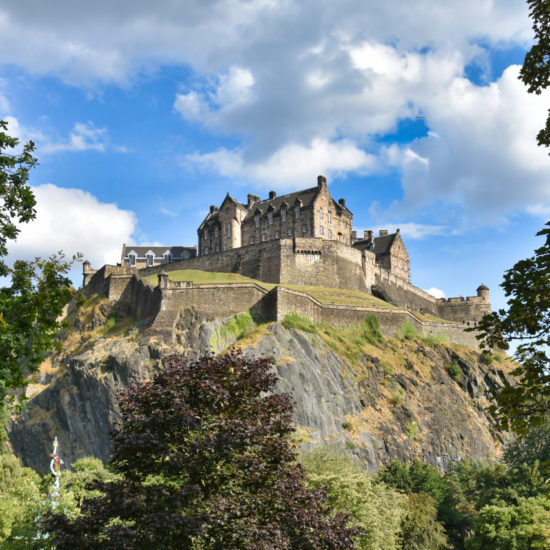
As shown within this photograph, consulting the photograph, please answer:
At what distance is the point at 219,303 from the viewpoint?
58.0 meters

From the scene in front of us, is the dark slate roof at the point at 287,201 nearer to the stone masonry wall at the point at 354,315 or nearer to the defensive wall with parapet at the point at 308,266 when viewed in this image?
the defensive wall with parapet at the point at 308,266

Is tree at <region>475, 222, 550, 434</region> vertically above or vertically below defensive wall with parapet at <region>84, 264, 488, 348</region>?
below

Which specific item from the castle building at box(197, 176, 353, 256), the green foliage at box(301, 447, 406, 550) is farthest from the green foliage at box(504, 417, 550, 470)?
the castle building at box(197, 176, 353, 256)

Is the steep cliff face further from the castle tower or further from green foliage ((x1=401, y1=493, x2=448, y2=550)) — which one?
the castle tower

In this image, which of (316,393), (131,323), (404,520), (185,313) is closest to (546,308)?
(404,520)

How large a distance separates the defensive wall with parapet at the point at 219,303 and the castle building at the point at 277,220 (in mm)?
18627

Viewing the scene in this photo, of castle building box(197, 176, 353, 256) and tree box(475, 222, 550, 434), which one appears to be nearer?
tree box(475, 222, 550, 434)

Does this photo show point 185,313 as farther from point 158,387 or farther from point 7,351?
point 7,351

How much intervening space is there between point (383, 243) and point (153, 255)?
37102mm

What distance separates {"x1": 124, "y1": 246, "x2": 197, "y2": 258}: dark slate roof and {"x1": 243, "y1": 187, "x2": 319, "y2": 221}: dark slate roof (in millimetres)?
16506

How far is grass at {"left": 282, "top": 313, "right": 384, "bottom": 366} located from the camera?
5806cm

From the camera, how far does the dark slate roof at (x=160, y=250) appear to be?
4050 inches

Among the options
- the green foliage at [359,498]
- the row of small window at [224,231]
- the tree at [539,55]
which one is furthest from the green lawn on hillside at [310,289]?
the tree at [539,55]

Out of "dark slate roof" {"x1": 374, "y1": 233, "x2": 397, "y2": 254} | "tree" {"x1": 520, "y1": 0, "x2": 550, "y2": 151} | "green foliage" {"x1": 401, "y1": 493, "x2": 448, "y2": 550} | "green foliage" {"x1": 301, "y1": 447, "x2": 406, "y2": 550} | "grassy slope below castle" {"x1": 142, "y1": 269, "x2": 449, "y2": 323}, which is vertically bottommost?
"green foliage" {"x1": 401, "y1": 493, "x2": 448, "y2": 550}
